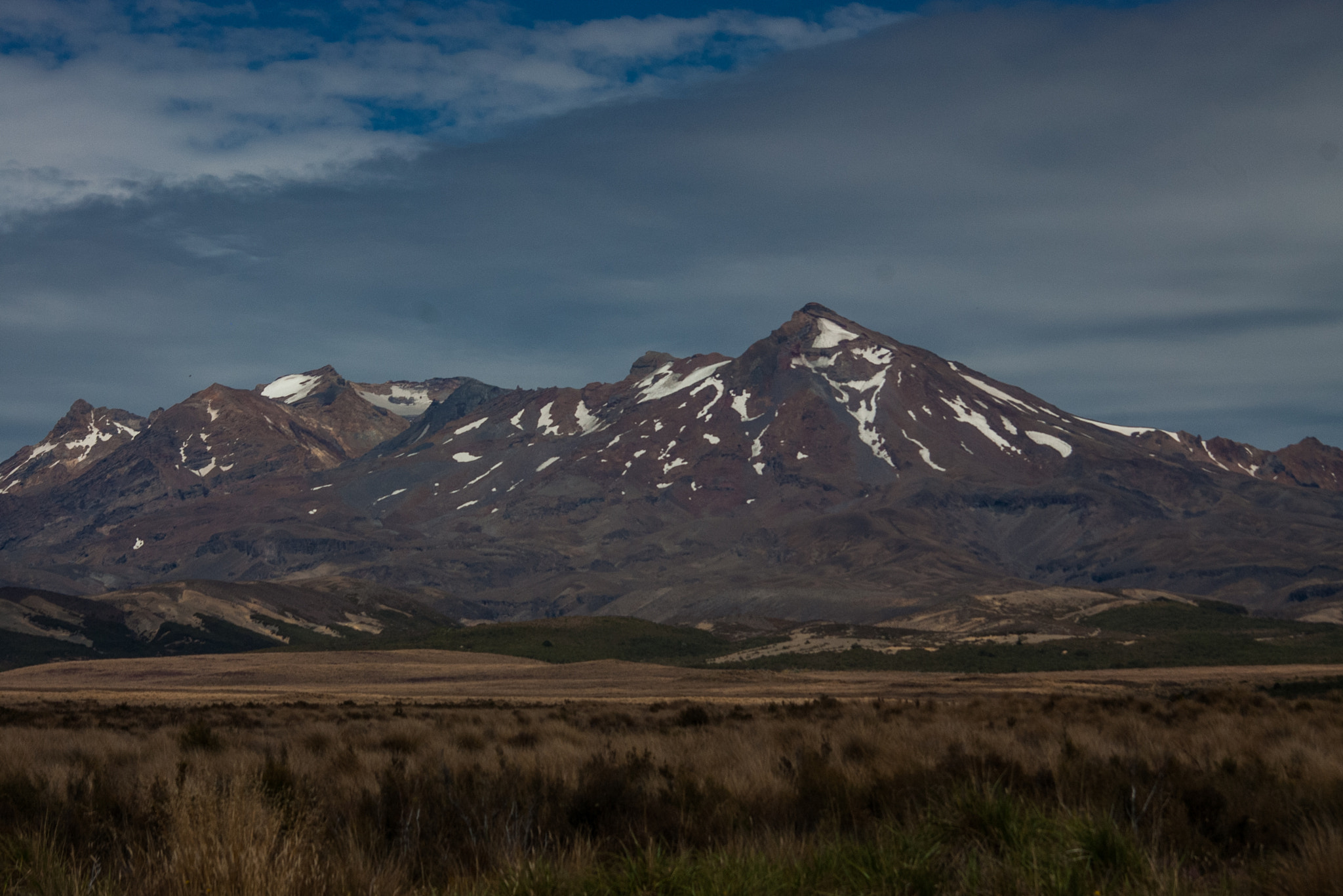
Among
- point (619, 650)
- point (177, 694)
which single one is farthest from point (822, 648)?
point (177, 694)

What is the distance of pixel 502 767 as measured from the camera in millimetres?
14359

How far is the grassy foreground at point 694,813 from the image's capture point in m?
8.09

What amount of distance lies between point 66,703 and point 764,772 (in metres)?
53.9

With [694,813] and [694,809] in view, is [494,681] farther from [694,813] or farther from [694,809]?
[694,813]

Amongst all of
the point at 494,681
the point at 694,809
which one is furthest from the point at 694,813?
the point at 494,681

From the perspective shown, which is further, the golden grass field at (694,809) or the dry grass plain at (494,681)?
the dry grass plain at (494,681)

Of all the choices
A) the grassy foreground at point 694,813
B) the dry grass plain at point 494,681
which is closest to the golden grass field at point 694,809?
the grassy foreground at point 694,813

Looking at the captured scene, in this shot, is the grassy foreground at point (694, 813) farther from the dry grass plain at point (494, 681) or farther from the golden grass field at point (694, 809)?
the dry grass plain at point (494, 681)

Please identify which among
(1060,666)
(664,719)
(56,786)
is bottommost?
(1060,666)

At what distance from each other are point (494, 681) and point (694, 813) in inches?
3849

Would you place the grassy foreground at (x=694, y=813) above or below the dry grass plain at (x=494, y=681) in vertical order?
above

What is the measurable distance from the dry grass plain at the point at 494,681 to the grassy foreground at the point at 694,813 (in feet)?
134

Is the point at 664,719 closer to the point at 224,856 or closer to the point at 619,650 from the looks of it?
the point at 224,856

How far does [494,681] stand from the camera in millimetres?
106062
